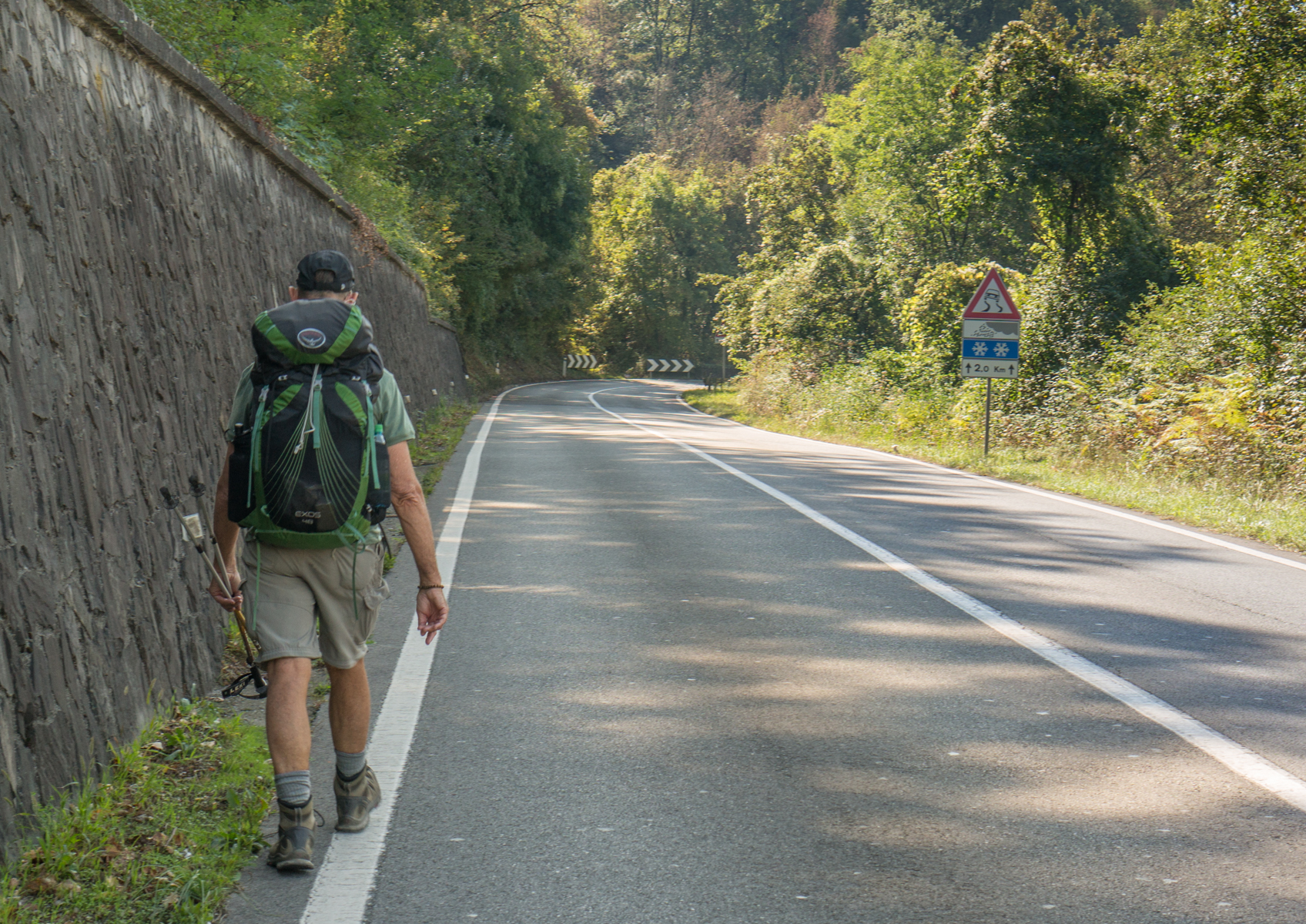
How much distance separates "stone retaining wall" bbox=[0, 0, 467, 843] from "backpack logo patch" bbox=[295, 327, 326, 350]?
3.55 ft

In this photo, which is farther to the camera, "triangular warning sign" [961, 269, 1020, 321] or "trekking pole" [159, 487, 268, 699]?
"triangular warning sign" [961, 269, 1020, 321]

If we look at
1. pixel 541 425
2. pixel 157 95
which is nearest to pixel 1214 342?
pixel 541 425

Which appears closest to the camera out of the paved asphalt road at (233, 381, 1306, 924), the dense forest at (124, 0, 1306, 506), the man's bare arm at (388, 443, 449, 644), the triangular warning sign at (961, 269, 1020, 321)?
the paved asphalt road at (233, 381, 1306, 924)

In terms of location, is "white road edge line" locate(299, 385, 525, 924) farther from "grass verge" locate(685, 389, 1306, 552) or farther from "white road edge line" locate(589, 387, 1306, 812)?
"grass verge" locate(685, 389, 1306, 552)

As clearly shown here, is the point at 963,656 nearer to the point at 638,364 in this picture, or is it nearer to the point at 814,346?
the point at 814,346

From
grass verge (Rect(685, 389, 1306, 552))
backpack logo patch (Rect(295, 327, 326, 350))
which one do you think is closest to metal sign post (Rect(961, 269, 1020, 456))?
grass verge (Rect(685, 389, 1306, 552))

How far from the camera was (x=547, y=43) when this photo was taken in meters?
54.0

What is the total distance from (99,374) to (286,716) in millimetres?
2032

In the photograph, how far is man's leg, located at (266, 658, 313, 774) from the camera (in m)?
3.77

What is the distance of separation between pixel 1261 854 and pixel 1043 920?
0.89 m

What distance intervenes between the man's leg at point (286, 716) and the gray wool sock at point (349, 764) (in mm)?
212

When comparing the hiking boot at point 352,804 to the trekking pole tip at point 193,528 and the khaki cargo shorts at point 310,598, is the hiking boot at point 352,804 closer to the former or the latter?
the khaki cargo shorts at point 310,598

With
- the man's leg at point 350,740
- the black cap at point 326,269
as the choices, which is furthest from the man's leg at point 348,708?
the black cap at point 326,269

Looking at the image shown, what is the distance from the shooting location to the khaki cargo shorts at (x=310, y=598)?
3.77m
